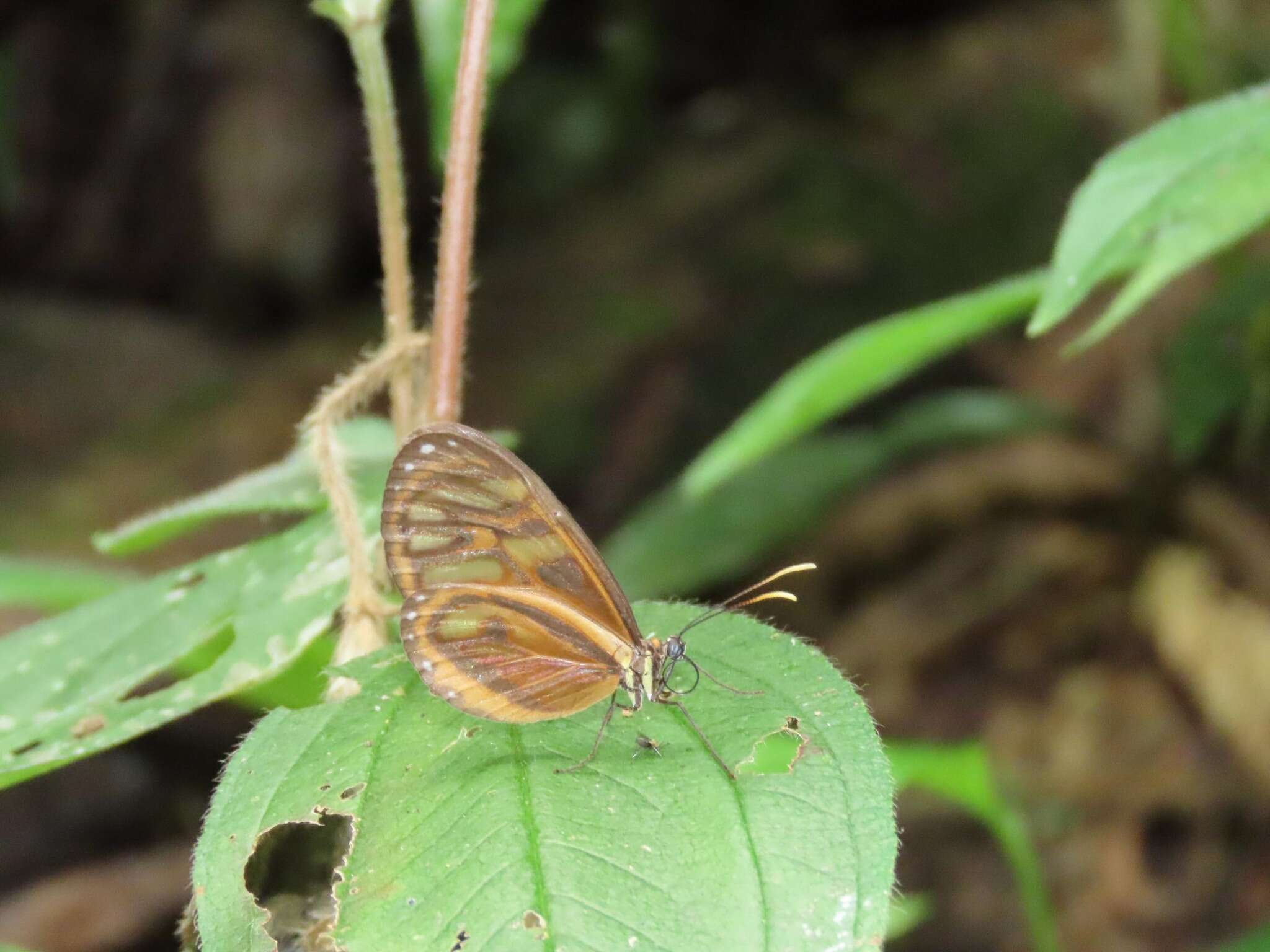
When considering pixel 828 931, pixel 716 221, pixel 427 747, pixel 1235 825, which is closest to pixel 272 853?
pixel 427 747

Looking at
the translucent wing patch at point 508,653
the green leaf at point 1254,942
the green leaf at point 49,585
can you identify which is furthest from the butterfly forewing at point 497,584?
the green leaf at point 1254,942

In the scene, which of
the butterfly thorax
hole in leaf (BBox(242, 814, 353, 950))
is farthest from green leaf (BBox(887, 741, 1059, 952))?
hole in leaf (BBox(242, 814, 353, 950))

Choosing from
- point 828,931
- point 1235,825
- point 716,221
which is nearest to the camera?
point 828,931

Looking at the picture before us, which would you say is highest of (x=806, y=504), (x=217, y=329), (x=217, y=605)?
(x=217, y=329)

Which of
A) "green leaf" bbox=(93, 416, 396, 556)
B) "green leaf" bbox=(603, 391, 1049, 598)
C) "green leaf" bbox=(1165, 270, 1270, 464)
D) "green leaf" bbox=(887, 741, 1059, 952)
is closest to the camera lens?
"green leaf" bbox=(93, 416, 396, 556)

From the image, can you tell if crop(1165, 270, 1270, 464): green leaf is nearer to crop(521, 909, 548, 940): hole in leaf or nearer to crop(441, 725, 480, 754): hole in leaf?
crop(441, 725, 480, 754): hole in leaf

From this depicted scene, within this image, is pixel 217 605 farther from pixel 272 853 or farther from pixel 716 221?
pixel 716 221

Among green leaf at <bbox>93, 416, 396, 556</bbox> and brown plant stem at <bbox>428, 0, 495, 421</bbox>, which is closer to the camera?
brown plant stem at <bbox>428, 0, 495, 421</bbox>
